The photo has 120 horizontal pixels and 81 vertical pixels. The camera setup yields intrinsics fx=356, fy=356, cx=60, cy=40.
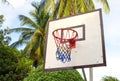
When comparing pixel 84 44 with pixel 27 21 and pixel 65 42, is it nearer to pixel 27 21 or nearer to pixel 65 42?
pixel 65 42

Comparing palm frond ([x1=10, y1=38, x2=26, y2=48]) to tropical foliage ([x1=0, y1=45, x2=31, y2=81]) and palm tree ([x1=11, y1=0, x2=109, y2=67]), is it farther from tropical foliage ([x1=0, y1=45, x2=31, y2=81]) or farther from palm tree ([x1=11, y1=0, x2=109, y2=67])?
tropical foliage ([x1=0, y1=45, x2=31, y2=81])

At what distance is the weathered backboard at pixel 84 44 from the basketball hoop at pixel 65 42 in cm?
10

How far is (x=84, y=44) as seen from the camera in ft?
29.4

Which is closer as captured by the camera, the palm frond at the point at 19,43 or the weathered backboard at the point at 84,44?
the weathered backboard at the point at 84,44

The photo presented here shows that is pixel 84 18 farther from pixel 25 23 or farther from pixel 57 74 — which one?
pixel 25 23

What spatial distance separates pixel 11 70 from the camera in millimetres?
19297

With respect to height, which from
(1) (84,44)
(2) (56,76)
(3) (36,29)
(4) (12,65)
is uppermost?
(3) (36,29)

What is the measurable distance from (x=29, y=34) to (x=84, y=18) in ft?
62.0

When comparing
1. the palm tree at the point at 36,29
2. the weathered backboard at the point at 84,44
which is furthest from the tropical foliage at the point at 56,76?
the palm tree at the point at 36,29

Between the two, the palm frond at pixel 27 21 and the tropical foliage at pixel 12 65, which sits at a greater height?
the palm frond at pixel 27 21

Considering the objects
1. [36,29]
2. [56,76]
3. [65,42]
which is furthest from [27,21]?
[65,42]

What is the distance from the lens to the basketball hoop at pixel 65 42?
9.05 meters

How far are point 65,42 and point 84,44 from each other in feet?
1.68

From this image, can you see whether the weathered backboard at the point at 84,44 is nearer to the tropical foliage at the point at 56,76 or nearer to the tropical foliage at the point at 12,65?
the tropical foliage at the point at 56,76
